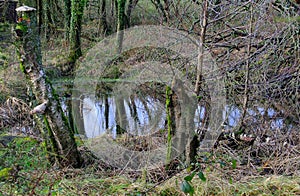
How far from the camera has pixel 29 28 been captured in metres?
3.39

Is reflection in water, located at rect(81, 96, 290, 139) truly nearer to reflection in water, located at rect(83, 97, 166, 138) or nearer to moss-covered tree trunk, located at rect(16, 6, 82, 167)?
reflection in water, located at rect(83, 97, 166, 138)

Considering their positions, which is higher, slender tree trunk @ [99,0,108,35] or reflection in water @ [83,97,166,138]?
slender tree trunk @ [99,0,108,35]

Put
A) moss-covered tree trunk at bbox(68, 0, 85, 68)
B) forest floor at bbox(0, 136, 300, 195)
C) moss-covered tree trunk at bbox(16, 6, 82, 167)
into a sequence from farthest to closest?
moss-covered tree trunk at bbox(68, 0, 85, 68) → moss-covered tree trunk at bbox(16, 6, 82, 167) → forest floor at bbox(0, 136, 300, 195)

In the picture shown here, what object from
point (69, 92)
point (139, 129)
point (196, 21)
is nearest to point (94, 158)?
point (139, 129)

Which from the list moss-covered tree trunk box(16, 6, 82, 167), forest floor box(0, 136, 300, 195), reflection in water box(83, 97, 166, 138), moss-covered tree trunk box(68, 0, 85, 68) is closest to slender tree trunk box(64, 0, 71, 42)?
moss-covered tree trunk box(68, 0, 85, 68)

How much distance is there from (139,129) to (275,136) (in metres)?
2.07

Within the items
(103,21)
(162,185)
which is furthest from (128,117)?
(103,21)

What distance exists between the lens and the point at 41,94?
357 cm

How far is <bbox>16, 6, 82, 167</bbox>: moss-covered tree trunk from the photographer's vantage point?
11.1 feet

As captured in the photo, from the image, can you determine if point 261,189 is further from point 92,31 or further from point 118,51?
point 92,31

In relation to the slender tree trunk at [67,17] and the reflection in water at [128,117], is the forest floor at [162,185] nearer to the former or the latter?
the reflection in water at [128,117]

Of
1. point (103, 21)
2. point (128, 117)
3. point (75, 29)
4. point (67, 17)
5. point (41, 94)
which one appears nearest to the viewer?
point (41, 94)

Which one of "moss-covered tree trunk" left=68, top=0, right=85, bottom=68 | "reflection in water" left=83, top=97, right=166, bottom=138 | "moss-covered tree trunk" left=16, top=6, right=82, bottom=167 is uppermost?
"moss-covered tree trunk" left=68, top=0, right=85, bottom=68

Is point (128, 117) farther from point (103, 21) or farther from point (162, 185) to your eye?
point (103, 21)
